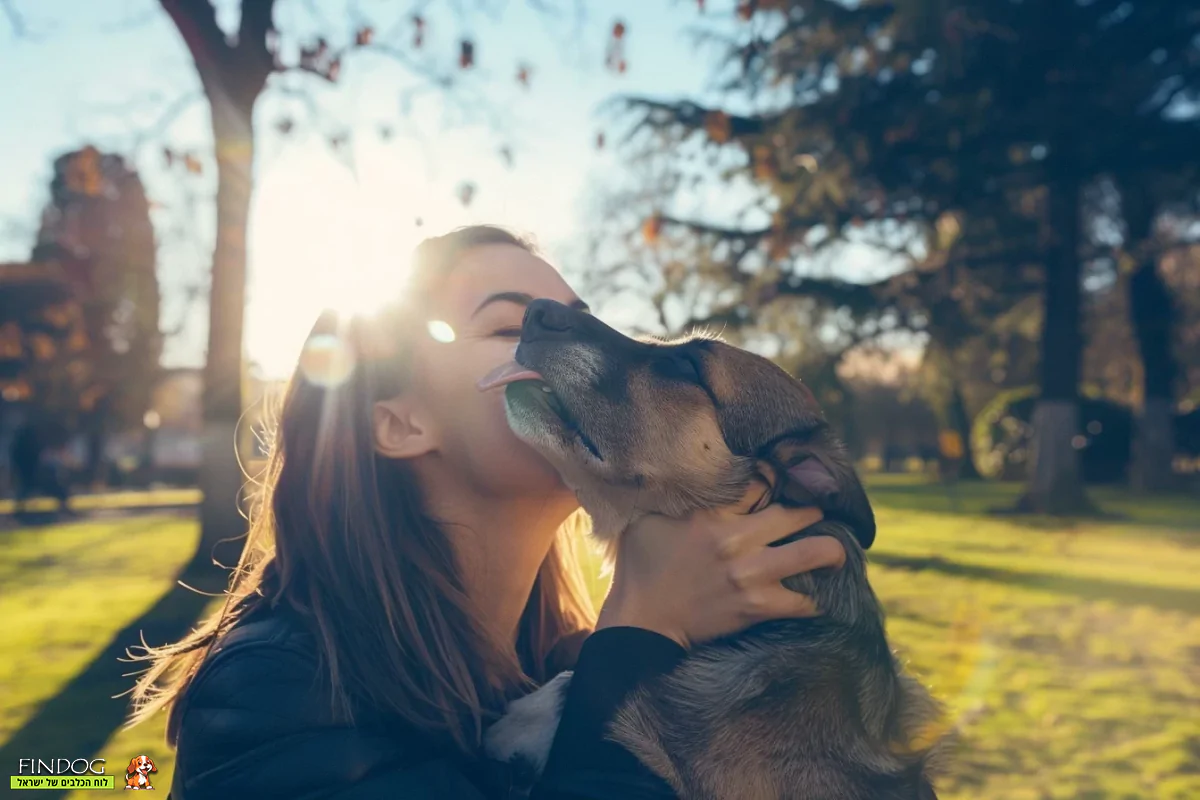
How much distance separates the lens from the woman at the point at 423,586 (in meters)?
2.10

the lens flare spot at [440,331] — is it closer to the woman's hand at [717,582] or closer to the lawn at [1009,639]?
the woman's hand at [717,582]

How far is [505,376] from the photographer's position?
2869 mm

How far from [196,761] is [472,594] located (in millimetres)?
1082

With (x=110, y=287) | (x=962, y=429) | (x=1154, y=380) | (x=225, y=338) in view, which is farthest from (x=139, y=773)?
(x=110, y=287)

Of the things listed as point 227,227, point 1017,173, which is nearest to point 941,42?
point 1017,173

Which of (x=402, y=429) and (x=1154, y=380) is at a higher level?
(x=1154, y=380)

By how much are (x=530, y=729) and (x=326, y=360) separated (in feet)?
4.30

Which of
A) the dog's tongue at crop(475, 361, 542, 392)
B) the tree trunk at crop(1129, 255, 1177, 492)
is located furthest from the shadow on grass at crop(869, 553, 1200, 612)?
the tree trunk at crop(1129, 255, 1177, 492)

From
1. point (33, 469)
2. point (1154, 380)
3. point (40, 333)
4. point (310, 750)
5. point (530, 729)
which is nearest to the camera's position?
point (310, 750)

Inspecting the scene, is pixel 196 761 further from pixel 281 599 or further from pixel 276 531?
pixel 276 531

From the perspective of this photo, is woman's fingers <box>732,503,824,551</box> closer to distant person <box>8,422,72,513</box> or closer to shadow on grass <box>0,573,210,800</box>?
shadow on grass <box>0,573,210,800</box>

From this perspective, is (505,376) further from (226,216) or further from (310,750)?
(226,216)

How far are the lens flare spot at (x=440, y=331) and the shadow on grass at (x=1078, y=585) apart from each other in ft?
35.8

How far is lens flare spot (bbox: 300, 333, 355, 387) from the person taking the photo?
2863 millimetres
